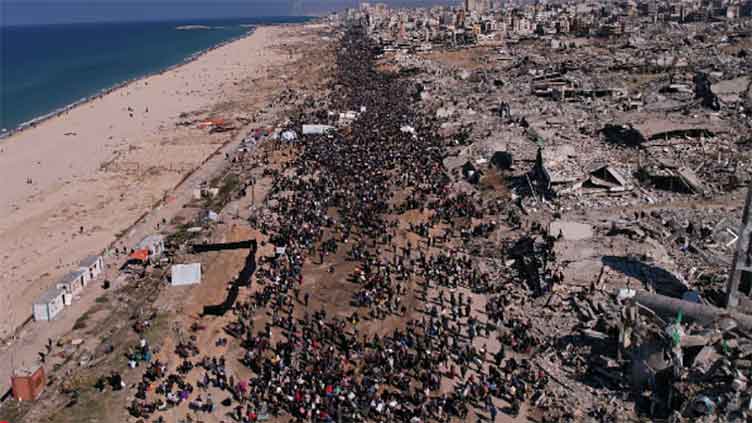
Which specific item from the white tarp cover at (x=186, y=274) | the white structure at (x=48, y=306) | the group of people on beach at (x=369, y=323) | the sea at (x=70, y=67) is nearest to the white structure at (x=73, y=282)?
the white structure at (x=48, y=306)

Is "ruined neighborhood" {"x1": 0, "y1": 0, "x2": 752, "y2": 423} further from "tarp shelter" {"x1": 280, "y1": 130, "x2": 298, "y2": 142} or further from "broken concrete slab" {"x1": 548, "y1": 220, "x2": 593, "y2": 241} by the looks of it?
"tarp shelter" {"x1": 280, "y1": 130, "x2": 298, "y2": 142}

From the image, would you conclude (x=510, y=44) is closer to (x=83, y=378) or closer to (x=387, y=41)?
(x=387, y=41)

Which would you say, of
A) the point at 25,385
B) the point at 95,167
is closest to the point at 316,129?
the point at 95,167

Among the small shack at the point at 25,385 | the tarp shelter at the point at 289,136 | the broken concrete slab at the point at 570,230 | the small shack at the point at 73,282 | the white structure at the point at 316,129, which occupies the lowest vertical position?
the small shack at the point at 25,385

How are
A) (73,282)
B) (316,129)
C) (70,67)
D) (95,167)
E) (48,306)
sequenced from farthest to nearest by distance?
(70,67) < (316,129) < (95,167) < (73,282) < (48,306)

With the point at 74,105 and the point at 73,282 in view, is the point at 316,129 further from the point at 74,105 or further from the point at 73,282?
the point at 74,105

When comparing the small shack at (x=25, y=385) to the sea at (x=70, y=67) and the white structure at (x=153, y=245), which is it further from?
the sea at (x=70, y=67)

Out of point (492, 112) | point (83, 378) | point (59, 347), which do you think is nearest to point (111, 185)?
point (59, 347)
